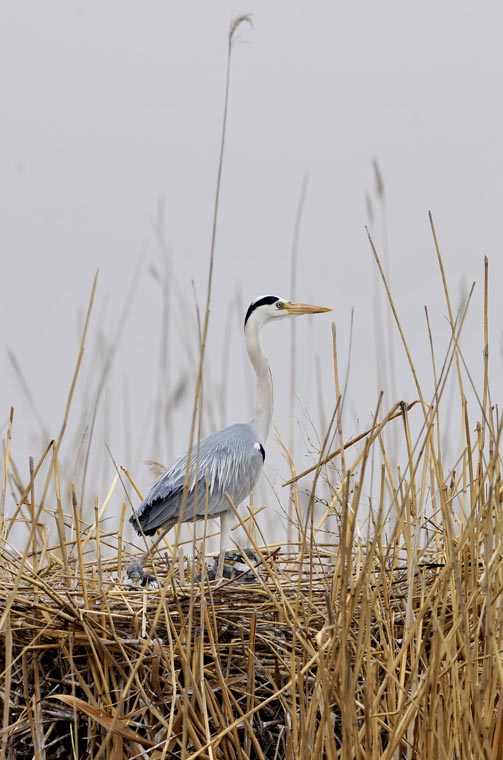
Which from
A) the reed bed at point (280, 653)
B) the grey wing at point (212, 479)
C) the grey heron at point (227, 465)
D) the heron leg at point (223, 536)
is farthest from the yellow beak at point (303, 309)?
the reed bed at point (280, 653)

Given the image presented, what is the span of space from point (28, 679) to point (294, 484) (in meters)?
0.81

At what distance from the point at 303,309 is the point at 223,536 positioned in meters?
1.06

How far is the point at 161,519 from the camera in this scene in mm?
3215

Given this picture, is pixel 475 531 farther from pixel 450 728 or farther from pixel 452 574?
pixel 450 728

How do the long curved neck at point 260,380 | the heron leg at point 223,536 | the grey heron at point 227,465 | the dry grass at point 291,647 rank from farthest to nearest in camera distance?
1. the long curved neck at point 260,380
2. the grey heron at point 227,465
3. the heron leg at point 223,536
4. the dry grass at point 291,647

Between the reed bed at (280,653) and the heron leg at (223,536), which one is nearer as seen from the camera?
the reed bed at (280,653)

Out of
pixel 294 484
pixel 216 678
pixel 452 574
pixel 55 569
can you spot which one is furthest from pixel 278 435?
pixel 452 574

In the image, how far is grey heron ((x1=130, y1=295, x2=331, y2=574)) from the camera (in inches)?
127

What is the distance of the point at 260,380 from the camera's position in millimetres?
3900

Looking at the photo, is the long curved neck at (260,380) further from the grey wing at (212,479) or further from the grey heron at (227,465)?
the grey wing at (212,479)


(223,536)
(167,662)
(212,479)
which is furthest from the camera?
(212,479)

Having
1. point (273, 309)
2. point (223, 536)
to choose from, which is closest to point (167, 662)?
point (223, 536)

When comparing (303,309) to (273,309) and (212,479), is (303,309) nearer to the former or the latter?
(273,309)

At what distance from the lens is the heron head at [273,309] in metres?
3.91
